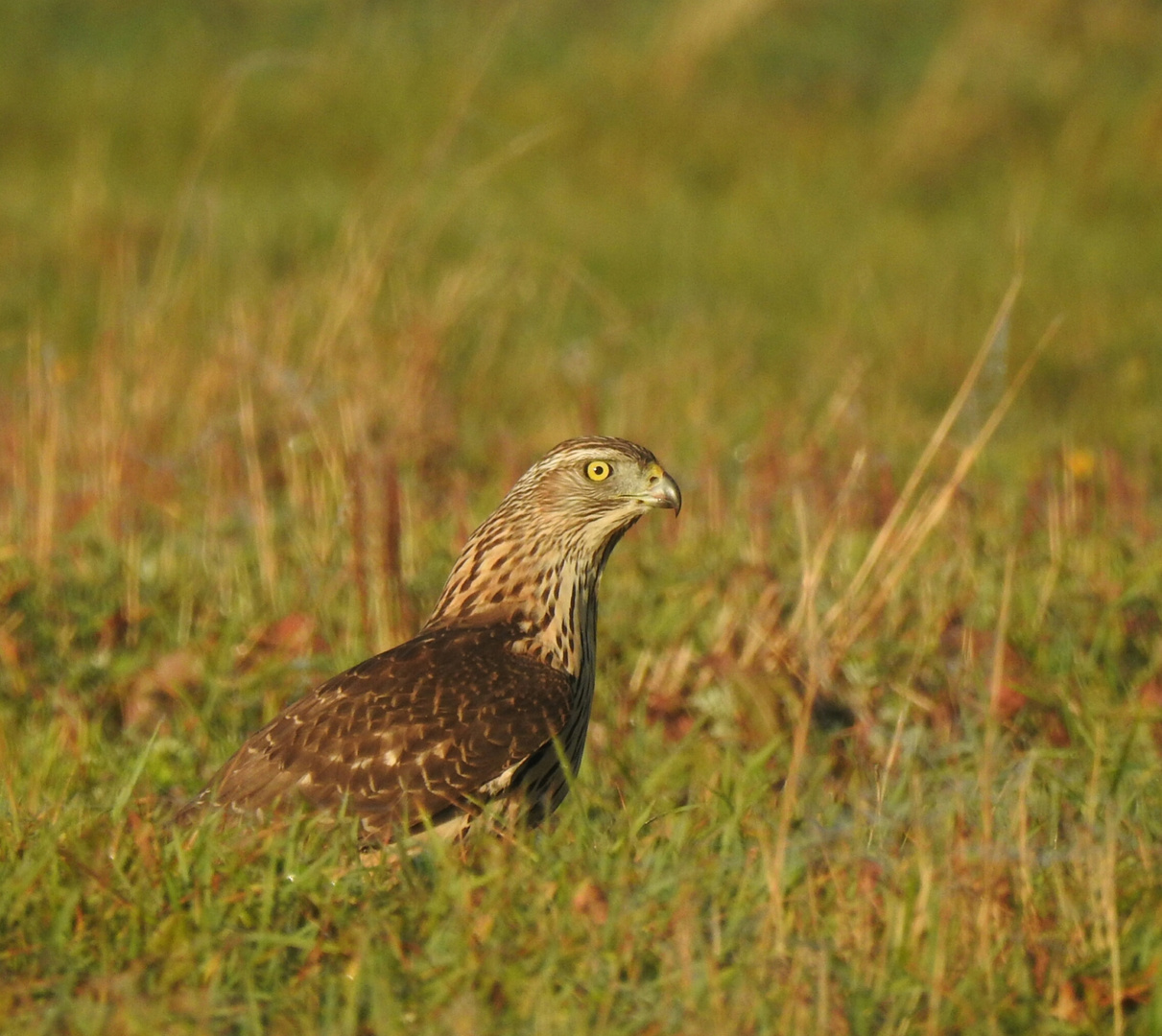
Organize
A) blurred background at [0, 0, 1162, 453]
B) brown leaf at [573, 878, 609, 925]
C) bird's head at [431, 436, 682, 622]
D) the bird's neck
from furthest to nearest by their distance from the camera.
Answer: blurred background at [0, 0, 1162, 453] → bird's head at [431, 436, 682, 622] → the bird's neck → brown leaf at [573, 878, 609, 925]

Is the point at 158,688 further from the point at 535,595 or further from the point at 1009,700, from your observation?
the point at 1009,700

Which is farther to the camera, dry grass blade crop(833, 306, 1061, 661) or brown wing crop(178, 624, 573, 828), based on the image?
dry grass blade crop(833, 306, 1061, 661)

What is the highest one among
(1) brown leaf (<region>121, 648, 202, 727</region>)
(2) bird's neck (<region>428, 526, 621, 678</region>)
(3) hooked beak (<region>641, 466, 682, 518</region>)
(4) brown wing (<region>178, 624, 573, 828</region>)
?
(3) hooked beak (<region>641, 466, 682, 518</region>)

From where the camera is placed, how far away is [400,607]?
5.47 metres

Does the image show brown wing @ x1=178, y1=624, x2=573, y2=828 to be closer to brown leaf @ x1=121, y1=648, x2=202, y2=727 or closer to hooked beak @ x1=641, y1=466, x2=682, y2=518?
hooked beak @ x1=641, y1=466, x2=682, y2=518

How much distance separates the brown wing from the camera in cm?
371

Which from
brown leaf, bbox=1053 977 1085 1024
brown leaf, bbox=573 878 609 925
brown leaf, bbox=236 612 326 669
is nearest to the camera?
brown leaf, bbox=1053 977 1085 1024

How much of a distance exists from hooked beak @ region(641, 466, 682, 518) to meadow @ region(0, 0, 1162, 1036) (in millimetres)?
598

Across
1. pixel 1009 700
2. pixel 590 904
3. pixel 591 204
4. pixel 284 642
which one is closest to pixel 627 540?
pixel 284 642

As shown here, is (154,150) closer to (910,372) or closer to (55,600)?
(910,372)

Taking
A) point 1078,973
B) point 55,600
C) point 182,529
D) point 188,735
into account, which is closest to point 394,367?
point 182,529

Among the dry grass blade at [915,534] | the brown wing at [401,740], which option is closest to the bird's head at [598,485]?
the brown wing at [401,740]

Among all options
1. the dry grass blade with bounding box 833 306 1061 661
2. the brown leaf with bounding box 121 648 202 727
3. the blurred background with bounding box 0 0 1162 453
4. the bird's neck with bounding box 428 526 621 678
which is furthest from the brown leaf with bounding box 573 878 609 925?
the blurred background with bounding box 0 0 1162 453

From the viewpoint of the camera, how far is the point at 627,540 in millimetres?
6477
